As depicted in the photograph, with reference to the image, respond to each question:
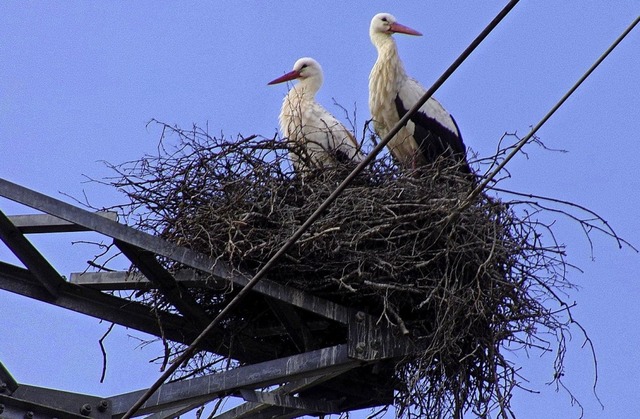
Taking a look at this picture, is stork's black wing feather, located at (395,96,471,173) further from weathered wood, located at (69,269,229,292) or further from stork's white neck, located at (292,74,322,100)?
weathered wood, located at (69,269,229,292)

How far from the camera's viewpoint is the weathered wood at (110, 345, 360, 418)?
15.6 feet

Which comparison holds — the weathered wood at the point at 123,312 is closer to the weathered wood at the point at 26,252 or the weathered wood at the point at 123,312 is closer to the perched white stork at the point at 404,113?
the weathered wood at the point at 26,252

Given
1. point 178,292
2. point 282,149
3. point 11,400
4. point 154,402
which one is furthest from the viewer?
point 282,149

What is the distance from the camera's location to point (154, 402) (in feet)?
15.4

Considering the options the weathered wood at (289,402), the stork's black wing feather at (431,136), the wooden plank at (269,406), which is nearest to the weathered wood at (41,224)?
the weathered wood at (289,402)

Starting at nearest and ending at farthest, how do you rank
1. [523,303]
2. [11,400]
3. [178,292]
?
[11,400] → [178,292] → [523,303]

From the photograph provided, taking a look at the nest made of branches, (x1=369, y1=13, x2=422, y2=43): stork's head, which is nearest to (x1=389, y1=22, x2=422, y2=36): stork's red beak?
(x1=369, y1=13, x2=422, y2=43): stork's head

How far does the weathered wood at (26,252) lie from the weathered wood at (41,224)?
5 cm

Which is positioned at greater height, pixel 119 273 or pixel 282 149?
pixel 282 149

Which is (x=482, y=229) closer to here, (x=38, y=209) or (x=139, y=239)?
(x=139, y=239)

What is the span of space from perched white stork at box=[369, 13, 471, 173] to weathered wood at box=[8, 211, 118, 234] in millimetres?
3540

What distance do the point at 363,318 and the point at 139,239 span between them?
1.11 meters

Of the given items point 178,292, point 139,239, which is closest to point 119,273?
point 178,292

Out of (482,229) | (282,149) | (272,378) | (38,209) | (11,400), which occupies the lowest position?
(11,400)
